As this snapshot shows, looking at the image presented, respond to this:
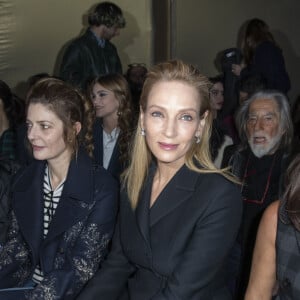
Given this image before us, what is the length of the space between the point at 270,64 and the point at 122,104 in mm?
2023

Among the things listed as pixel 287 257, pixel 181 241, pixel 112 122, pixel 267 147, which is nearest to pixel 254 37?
pixel 112 122

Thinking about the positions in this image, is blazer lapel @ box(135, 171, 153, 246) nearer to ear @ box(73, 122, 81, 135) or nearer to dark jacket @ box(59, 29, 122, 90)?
ear @ box(73, 122, 81, 135)

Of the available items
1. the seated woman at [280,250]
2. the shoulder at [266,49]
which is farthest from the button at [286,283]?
the shoulder at [266,49]

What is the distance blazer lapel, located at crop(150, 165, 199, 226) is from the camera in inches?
77.0

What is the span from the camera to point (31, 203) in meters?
2.49

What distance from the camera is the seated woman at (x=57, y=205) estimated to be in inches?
91.7

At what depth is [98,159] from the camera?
3766 mm

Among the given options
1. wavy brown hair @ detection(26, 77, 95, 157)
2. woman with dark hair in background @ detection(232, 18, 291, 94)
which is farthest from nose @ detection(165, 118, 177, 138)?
woman with dark hair in background @ detection(232, 18, 291, 94)

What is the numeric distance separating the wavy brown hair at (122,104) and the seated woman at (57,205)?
1080 mm

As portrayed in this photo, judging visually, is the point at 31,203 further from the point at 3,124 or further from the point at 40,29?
the point at 40,29

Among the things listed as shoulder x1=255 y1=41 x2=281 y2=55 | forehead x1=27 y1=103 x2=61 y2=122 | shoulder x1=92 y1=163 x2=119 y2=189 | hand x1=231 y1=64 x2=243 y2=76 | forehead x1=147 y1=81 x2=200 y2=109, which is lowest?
shoulder x1=92 y1=163 x2=119 y2=189

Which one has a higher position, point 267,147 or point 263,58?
point 263,58

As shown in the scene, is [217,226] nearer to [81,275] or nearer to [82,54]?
[81,275]

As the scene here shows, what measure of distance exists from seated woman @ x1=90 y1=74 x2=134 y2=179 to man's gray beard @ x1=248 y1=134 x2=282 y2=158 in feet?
2.78
